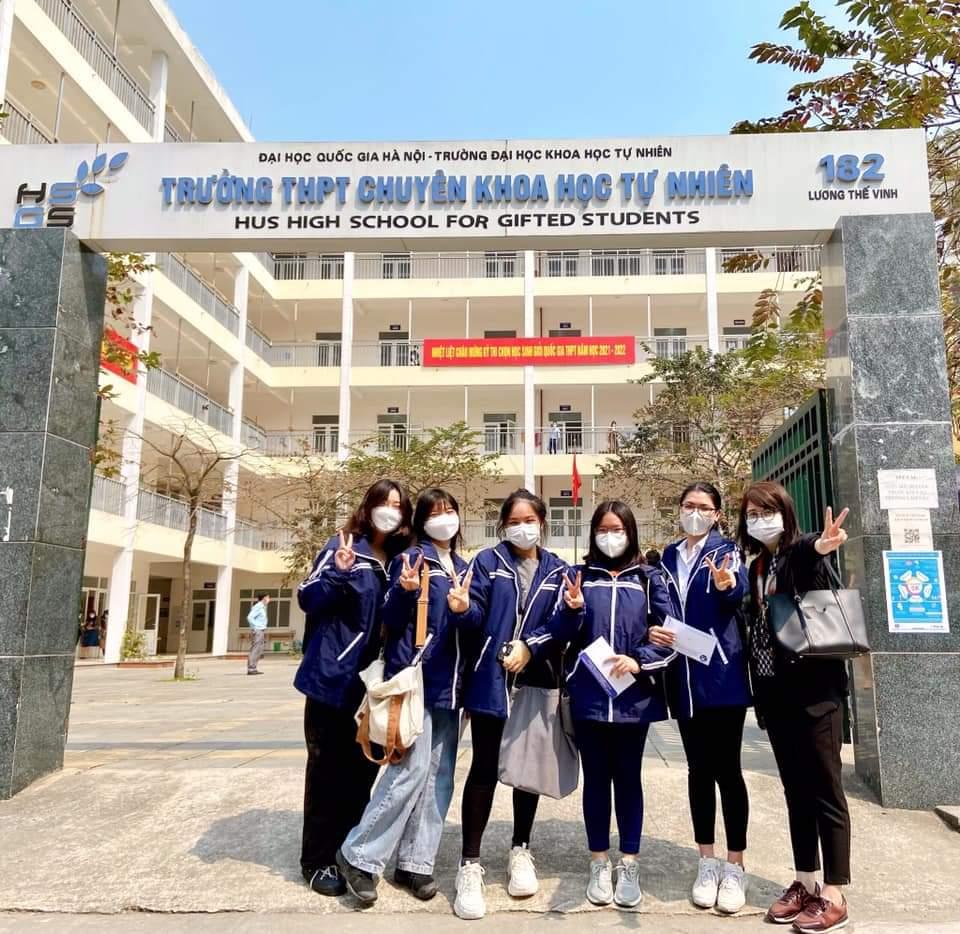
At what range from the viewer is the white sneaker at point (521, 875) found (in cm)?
367

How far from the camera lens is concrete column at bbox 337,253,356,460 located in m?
29.8

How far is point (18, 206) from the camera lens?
19.5 feet

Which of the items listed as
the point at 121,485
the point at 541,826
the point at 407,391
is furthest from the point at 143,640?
Answer: the point at 541,826

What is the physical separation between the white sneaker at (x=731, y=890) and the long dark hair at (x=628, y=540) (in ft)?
4.30

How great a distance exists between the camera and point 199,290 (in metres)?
25.6

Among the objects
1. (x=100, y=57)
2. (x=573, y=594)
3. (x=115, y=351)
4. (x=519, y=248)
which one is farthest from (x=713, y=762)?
(x=100, y=57)

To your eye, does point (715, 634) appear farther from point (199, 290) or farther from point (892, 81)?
point (199, 290)

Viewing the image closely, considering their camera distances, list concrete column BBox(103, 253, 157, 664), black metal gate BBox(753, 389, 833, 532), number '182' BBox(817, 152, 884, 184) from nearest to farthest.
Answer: number '182' BBox(817, 152, 884, 184), black metal gate BBox(753, 389, 833, 532), concrete column BBox(103, 253, 157, 664)

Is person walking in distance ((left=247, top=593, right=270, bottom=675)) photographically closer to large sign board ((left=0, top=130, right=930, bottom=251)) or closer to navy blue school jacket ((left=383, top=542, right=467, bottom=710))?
large sign board ((left=0, top=130, right=930, bottom=251))

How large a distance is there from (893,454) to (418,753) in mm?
3351

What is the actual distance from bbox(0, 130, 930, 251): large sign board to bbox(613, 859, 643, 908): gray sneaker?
3859mm

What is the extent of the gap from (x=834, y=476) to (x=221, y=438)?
927 inches

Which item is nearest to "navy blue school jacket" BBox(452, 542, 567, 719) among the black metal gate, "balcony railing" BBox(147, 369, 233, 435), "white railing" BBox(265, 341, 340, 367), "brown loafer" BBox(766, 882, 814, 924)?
"brown loafer" BBox(766, 882, 814, 924)

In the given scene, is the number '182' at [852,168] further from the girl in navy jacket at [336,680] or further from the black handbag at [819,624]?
the girl in navy jacket at [336,680]
